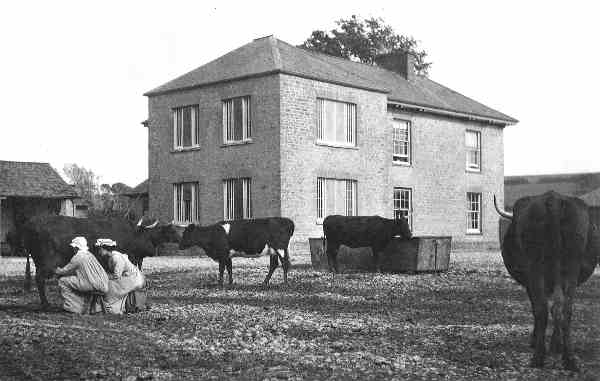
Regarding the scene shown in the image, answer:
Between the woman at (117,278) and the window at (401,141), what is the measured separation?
74.5 ft

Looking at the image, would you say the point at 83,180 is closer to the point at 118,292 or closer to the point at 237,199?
the point at 237,199

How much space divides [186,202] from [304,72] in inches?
279

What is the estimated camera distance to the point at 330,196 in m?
30.4

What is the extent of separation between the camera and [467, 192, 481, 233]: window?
38062 millimetres

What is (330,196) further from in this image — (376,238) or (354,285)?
(354,285)

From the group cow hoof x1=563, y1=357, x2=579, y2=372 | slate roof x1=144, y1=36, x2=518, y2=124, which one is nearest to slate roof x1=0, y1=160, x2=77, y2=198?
slate roof x1=144, y1=36, x2=518, y2=124

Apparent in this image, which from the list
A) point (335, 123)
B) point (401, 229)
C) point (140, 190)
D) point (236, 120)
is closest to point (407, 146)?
point (335, 123)

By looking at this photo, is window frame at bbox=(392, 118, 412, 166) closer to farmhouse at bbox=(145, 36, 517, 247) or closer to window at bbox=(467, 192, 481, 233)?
farmhouse at bbox=(145, 36, 517, 247)

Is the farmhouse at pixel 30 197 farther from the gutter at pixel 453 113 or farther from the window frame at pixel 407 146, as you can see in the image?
the gutter at pixel 453 113

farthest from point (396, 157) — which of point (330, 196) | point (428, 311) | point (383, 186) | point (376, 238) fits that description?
point (428, 311)

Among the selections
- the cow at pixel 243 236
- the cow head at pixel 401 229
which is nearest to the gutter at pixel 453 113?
the cow head at pixel 401 229

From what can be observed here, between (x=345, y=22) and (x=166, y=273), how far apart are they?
33683 mm

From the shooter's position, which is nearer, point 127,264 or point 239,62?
point 127,264

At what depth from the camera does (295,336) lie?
32.8 feet
